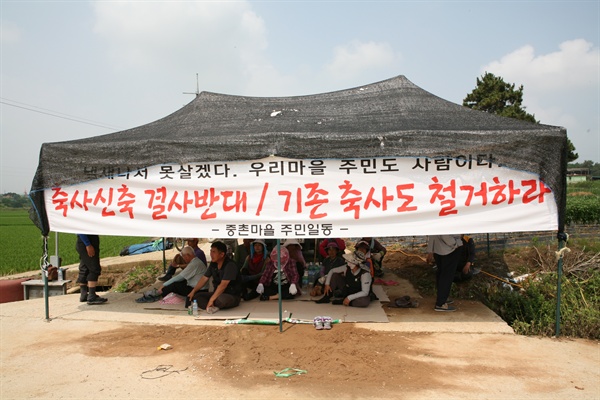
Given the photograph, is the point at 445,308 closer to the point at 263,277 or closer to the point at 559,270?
the point at 559,270

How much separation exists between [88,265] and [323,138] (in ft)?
14.4

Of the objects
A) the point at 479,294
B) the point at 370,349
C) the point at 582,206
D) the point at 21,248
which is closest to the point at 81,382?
the point at 370,349

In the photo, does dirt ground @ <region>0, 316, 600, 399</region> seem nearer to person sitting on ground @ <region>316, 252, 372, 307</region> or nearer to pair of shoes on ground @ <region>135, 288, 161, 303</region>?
person sitting on ground @ <region>316, 252, 372, 307</region>

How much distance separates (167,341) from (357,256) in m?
2.77

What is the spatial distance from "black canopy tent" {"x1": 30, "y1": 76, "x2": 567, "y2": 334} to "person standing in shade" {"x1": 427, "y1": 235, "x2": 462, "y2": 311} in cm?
139

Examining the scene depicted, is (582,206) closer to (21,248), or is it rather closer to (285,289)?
(285,289)

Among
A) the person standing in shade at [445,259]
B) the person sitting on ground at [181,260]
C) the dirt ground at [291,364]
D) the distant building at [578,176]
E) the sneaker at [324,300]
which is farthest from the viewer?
the distant building at [578,176]

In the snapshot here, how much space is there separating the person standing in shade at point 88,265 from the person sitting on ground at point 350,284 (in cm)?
360

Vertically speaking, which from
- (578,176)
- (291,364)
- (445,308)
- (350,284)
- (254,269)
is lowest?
(291,364)

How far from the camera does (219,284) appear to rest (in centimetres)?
601

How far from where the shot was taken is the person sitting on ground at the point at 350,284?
19.9 feet

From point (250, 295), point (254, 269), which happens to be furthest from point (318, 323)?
point (254, 269)

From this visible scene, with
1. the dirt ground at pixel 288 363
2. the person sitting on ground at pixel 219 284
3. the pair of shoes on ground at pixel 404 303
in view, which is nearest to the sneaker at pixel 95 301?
the dirt ground at pixel 288 363

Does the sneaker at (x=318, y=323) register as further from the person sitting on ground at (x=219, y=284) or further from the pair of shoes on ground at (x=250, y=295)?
the pair of shoes on ground at (x=250, y=295)
